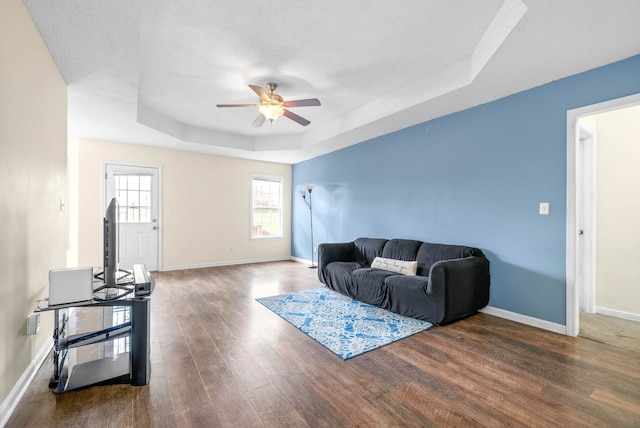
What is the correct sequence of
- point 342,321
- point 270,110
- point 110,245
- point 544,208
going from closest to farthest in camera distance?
1. point 110,245
2. point 544,208
3. point 342,321
4. point 270,110

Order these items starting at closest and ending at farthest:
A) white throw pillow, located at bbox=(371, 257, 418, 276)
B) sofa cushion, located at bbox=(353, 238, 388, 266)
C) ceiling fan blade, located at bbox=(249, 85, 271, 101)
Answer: ceiling fan blade, located at bbox=(249, 85, 271, 101)
white throw pillow, located at bbox=(371, 257, 418, 276)
sofa cushion, located at bbox=(353, 238, 388, 266)

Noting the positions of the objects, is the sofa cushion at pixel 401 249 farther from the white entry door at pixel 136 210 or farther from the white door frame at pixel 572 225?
the white entry door at pixel 136 210

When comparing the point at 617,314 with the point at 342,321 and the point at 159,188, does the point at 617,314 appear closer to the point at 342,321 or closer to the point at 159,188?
the point at 342,321

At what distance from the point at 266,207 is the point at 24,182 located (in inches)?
209

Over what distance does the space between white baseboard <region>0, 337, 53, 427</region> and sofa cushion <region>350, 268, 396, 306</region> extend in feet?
10.2

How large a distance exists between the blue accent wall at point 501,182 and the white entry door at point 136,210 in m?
4.21

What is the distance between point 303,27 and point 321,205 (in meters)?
4.20

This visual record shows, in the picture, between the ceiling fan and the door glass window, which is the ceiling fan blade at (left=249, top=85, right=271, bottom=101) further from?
the door glass window

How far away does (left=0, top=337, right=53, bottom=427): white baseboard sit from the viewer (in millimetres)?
1632

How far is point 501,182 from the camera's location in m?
3.38

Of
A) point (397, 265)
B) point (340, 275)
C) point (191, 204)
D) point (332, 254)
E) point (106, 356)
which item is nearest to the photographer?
point (106, 356)

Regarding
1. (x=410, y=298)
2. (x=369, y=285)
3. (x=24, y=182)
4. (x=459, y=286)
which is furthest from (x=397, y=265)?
(x=24, y=182)

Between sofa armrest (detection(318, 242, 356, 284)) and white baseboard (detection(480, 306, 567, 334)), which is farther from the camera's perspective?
sofa armrest (detection(318, 242, 356, 284))

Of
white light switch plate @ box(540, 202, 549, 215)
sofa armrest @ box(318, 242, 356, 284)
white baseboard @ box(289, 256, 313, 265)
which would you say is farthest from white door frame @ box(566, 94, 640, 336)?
white baseboard @ box(289, 256, 313, 265)
